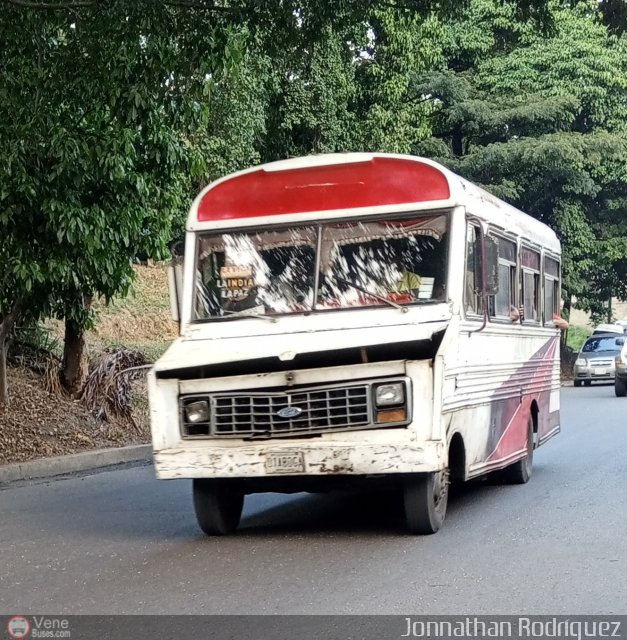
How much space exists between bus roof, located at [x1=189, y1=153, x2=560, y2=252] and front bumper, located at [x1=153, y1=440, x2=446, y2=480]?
2.00 meters

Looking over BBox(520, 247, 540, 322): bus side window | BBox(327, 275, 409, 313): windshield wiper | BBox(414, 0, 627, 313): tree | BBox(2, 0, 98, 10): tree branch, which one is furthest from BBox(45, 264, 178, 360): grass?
BBox(414, 0, 627, 313): tree

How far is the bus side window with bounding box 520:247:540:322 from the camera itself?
12.4 m

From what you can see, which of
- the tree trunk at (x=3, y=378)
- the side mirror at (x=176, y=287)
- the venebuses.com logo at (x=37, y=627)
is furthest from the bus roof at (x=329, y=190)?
the tree trunk at (x=3, y=378)

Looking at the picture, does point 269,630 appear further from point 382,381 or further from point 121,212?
point 121,212

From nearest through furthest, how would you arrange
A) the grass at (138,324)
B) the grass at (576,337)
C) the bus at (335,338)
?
the bus at (335,338)
the grass at (138,324)
the grass at (576,337)

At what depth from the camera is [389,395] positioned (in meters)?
8.56

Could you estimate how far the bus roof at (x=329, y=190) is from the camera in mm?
9617

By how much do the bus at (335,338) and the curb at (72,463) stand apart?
4.85 meters

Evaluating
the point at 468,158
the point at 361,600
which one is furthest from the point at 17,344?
the point at 468,158

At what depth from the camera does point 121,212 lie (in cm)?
1431

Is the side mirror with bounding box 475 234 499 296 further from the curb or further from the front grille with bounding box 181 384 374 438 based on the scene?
the curb

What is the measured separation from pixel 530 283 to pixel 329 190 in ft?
12.3

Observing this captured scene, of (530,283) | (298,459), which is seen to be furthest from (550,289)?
(298,459)

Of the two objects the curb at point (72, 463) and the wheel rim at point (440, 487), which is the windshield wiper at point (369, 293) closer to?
the wheel rim at point (440, 487)
